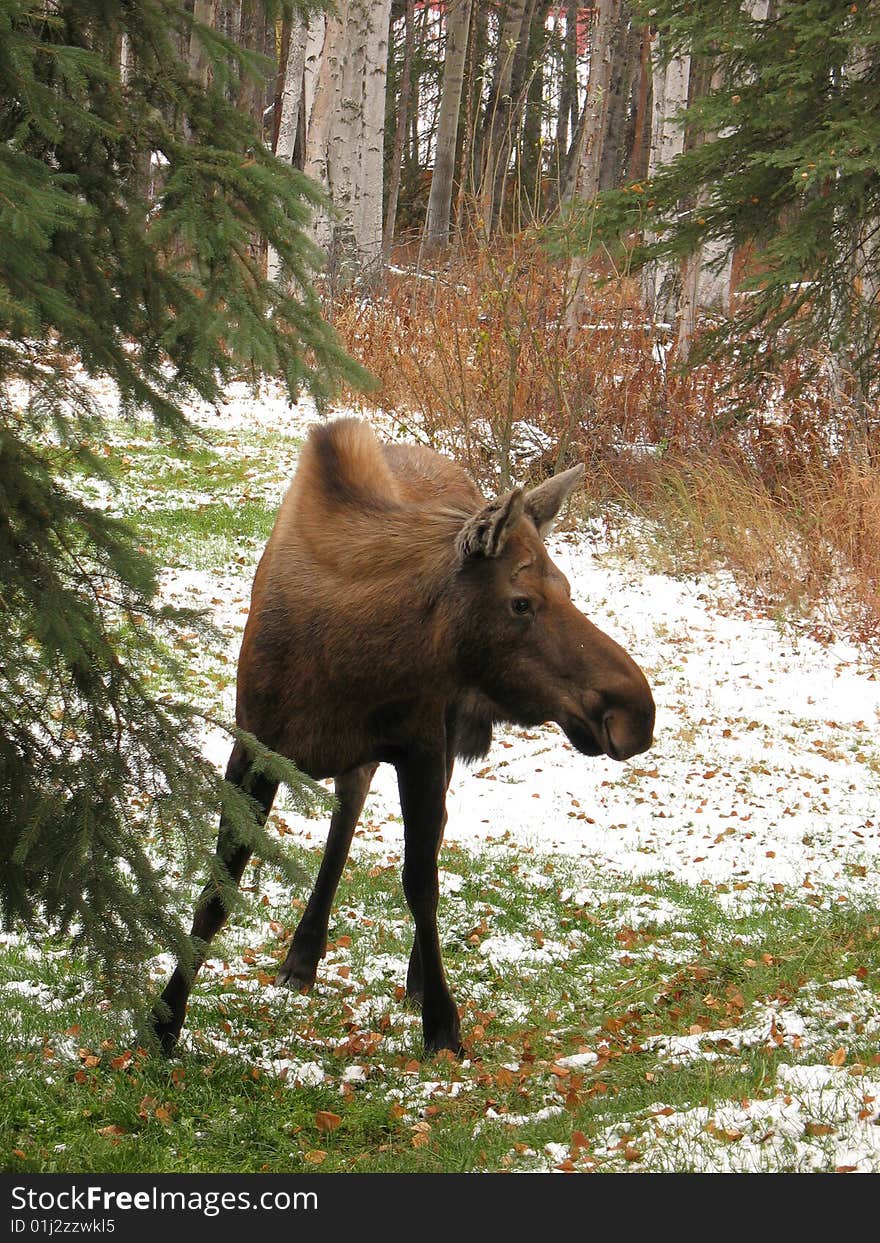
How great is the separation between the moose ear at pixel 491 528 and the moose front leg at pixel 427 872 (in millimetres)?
784

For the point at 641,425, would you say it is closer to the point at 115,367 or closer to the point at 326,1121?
the point at 115,367

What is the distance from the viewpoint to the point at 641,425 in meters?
14.1

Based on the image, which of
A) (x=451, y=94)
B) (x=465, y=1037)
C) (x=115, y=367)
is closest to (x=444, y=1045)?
(x=465, y=1037)

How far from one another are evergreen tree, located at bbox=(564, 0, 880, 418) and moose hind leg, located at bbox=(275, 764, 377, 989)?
6872mm

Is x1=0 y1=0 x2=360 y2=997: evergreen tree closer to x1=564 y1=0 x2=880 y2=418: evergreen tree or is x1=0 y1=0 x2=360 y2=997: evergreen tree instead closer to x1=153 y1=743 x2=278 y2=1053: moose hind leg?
x1=153 y1=743 x2=278 y2=1053: moose hind leg

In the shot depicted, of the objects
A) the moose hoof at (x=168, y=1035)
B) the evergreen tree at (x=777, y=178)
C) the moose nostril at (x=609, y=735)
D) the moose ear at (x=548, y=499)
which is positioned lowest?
the moose hoof at (x=168, y=1035)

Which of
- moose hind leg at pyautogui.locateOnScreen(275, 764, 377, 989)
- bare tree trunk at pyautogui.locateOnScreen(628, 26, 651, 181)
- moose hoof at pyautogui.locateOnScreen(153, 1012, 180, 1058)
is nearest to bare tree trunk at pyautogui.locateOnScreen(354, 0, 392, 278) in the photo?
moose hind leg at pyautogui.locateOnScreen(275, 764, 377, 989)

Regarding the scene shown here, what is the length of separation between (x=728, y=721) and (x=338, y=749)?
19.1 ft

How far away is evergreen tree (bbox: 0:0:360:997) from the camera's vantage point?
11.9ft

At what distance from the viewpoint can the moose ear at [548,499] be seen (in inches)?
187

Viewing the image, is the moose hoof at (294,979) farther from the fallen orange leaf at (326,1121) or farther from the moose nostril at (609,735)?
the moose nostril at (609,735)

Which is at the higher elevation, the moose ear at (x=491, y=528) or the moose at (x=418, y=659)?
the moose ear at (x=491, y=528)

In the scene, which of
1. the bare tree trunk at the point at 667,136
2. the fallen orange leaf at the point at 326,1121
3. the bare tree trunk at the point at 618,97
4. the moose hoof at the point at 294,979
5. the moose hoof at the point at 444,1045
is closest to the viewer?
the fallen orange leaf at the point at 326,1121

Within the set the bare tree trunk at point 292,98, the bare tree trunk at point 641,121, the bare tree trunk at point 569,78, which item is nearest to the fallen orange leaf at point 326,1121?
the bare tree trunk at point 292,98
